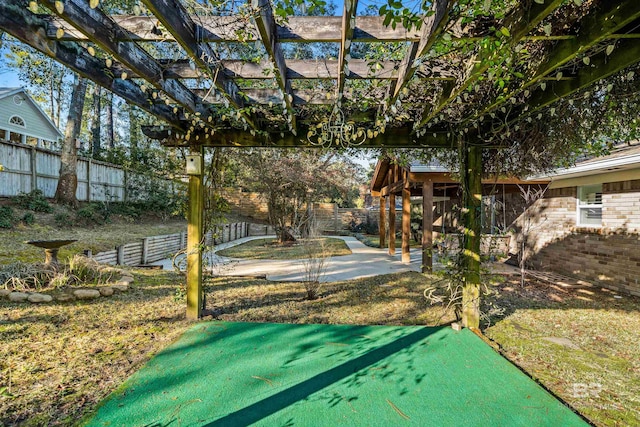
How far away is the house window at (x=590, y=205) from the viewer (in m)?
6.73

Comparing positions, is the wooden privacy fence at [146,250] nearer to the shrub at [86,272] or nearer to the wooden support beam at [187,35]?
the shrub at [86,272]

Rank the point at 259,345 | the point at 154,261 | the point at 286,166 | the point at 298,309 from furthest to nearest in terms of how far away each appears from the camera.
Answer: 1. the point at 286,166
2. the point at 154,261
3. the point at 298,309
4. the point at 259,345

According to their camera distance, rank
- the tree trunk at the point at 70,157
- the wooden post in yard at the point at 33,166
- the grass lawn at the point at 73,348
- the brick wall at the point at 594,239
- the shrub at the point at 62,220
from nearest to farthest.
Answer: the grass lawn at the point at 73,348
the brick wall at the point at 594,239
the shrub at the point at 62,220
the wooden post in yard at the point at 33,166
the tree trunk at the point at 70,157

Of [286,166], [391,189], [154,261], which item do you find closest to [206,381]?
[154,261]

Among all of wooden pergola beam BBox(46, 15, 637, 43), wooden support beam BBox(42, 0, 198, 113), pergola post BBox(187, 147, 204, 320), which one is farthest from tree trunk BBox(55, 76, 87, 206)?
wooden pergola beam BBox(46, 15, 637, 43)

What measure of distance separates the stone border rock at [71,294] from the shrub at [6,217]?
4.37 m

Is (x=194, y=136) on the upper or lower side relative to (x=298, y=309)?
upper

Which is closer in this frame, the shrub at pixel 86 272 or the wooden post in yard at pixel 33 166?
the shrub at pixel 86 272

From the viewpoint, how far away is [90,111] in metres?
20.9

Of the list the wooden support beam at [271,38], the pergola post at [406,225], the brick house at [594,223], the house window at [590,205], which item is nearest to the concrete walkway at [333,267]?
the pergola post at [406,225]

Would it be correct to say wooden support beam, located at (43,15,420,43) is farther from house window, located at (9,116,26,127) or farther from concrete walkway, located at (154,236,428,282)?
house window, located at (9,116,26,127)

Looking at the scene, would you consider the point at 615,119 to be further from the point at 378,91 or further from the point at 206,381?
the point at 206,381

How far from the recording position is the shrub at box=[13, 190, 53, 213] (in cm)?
866

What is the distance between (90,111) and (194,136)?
73.0 feet
